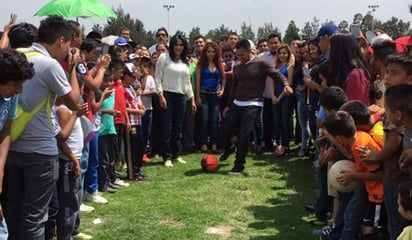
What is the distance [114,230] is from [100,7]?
164 inches

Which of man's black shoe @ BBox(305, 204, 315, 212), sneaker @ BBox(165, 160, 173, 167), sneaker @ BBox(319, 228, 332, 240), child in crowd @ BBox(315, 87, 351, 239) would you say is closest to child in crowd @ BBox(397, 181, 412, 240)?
child in crowd @ BBox(315, 87, 351, 239)

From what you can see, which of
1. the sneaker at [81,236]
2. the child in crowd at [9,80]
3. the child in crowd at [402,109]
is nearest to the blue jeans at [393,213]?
the child in crowd at [402,109]

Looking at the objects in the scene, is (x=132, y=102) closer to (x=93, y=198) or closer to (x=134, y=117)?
(x=134, y=117)

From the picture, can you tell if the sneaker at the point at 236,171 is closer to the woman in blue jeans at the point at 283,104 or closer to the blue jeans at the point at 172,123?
the blue jeans at the point at 172,123

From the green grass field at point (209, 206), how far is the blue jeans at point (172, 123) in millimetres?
434

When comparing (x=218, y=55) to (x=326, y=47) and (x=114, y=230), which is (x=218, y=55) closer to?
(x=326, y=47)

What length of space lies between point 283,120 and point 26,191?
6.49m

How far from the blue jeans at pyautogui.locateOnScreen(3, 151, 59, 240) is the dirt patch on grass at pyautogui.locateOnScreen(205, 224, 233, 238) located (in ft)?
6.77

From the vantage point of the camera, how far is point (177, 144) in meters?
9.09

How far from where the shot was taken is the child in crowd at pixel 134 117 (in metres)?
7.46

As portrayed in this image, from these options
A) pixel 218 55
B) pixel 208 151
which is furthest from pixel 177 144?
pixel 218 55

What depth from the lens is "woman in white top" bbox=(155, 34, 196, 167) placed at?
340 inches

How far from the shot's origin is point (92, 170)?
20.8ft

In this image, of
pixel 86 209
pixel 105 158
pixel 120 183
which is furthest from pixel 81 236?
pixel 120 183
